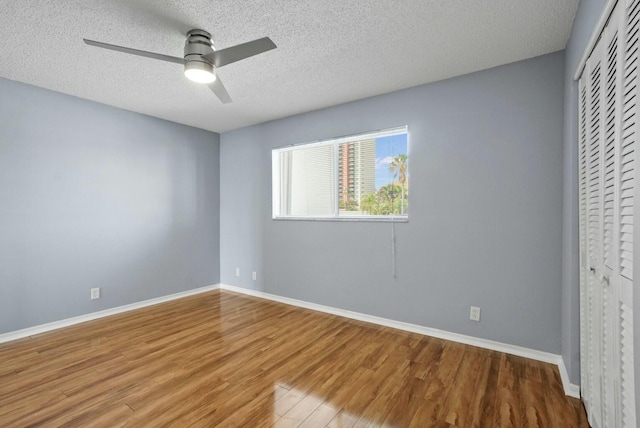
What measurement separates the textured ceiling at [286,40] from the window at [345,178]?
0.62m

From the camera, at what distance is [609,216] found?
1.33 m

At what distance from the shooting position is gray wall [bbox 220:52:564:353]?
2.38 m

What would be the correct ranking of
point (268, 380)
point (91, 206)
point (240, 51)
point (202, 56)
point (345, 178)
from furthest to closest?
point (345, 178), point (91, 206), point (268, 380), point (202, 56), point (240, 51)

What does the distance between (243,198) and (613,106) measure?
4.11 metres

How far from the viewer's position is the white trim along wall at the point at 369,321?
7.60 feet

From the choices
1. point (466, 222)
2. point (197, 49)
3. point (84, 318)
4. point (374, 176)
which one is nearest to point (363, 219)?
point (374, 176)

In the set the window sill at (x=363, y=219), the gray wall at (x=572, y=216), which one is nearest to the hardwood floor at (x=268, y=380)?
the gray wall at (x=572, y=216)

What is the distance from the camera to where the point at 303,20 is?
1.96 metres

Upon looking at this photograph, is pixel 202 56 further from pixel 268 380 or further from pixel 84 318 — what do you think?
pixel 84 318

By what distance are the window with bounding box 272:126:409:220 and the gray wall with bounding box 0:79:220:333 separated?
59.7 inches

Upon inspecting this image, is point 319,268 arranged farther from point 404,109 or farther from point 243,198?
point 404,109

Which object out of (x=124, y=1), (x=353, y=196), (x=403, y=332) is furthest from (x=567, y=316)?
(x=124, y=1)

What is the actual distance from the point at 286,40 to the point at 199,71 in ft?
2.29

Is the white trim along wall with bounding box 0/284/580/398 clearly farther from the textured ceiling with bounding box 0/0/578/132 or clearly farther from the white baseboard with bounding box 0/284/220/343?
the textured ceiling with bounding box 0/0/578/132
